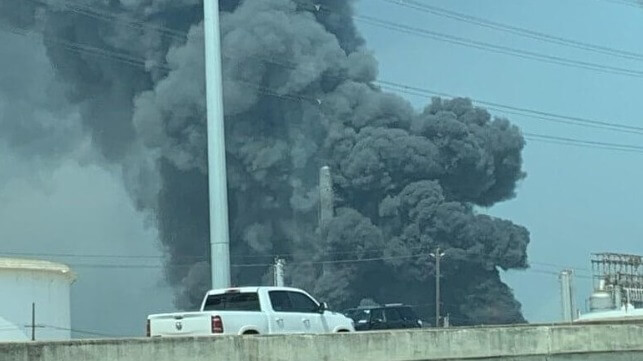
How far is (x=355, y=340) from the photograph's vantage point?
13.9 m

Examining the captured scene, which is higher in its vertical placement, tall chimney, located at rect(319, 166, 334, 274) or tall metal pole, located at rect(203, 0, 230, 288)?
tall chimney, located at rect(319, 166, 334, 274)

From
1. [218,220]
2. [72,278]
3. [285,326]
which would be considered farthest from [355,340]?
[72,278]

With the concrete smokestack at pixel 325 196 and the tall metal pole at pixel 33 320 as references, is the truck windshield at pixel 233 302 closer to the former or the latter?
the tall metal pole at pixel 33 320

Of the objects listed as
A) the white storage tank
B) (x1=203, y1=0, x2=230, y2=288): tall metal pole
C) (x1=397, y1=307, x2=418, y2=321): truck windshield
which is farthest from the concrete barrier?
(x1=397, y1=307, x2=418, y2=321): truck windshield

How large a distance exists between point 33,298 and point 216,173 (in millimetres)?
6814

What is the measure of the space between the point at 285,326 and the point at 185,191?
56.1 meters

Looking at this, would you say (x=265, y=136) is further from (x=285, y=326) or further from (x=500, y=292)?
(x=285, y=326)

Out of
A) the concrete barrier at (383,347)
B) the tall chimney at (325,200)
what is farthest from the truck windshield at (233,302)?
the tall chimney at (325,200)

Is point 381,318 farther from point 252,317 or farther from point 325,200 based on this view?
point 325,200

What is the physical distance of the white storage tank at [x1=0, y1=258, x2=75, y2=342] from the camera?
27.9 meters

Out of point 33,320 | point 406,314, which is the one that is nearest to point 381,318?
point 406,314

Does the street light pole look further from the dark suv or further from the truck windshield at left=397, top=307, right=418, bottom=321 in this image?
the dark suv

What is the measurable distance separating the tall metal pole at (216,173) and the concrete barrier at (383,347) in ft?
37.7

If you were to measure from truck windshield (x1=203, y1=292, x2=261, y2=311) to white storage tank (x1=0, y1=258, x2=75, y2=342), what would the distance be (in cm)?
673
